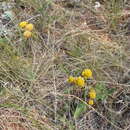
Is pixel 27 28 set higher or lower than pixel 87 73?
higher

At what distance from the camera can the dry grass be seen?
1.78 meters

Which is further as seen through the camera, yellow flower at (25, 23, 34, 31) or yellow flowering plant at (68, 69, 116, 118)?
yellow flower at (25, 23, 34, 31)

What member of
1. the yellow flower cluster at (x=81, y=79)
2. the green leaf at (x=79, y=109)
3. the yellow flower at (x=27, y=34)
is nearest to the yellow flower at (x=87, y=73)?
the yellow flower cluster at (x=81, y=79)

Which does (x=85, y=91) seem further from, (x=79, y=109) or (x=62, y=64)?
(x=62, y=64)

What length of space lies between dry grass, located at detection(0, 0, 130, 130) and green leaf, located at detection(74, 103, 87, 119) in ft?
0.06

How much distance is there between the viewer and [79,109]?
5.90 ft

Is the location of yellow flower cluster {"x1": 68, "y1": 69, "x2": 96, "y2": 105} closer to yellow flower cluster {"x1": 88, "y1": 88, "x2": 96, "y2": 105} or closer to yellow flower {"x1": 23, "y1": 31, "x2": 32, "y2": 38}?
yellow flower cluster {"x1": 88, "y1": 88, "x2": 96, "y2": 105}

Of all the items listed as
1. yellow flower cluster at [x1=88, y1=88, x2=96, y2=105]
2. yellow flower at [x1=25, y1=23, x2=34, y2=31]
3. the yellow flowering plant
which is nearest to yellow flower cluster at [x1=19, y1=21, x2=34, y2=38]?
yellow flower at [x1=25, y1=23, x2=34, y2=31]

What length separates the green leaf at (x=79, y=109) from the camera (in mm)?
1786

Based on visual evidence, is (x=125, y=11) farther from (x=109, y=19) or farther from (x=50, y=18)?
(x=50, y=18)

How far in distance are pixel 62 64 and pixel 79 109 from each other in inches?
12.0

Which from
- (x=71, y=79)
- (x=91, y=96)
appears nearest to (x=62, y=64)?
(x=71, y=79)

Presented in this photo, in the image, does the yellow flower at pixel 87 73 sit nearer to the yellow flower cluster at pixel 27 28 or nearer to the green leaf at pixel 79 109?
the green leaf at pixel 79 109

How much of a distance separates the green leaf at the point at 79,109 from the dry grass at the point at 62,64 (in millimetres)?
18
